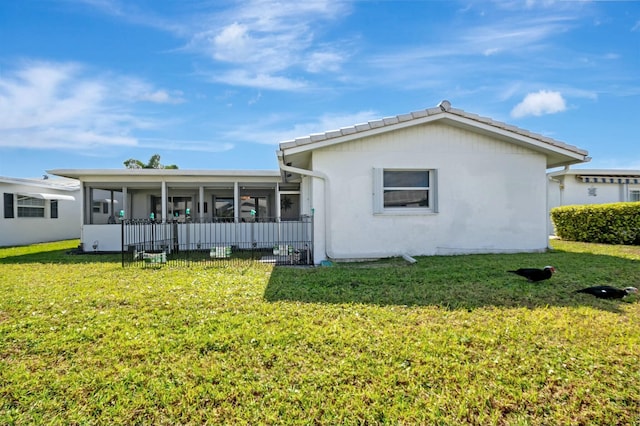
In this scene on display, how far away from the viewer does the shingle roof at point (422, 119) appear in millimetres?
8203

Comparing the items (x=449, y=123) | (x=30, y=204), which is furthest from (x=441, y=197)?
(x=30, y=204)

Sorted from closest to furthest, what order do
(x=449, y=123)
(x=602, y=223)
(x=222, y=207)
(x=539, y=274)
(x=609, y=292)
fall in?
(x=609, y=292) < (x=539, y=274) < (x=449, y=123) < (x=602, y=223) < (x=222, y=207)

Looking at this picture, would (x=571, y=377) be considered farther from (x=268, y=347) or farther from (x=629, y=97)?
(x=629, y=97)

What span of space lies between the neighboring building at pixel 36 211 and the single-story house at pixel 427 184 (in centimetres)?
1587

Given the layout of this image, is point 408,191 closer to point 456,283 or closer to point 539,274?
point 456,283

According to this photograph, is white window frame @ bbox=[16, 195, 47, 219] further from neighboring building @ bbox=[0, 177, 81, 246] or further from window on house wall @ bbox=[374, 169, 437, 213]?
window on house wall @ bbox=[374, 169, 437, 213]

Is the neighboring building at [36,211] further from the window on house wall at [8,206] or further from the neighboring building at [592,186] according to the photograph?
the neighboring building at [592,186]

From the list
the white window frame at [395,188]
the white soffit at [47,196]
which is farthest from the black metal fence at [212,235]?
the white soffit at [47,196]

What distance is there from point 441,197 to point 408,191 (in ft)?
3.08

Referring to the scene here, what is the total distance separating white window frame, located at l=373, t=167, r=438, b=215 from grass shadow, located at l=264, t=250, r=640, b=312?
1.48 m

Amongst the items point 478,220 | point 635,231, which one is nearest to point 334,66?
point 478,220

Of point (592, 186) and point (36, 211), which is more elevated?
point (592, 186)

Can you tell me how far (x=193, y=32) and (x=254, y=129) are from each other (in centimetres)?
602

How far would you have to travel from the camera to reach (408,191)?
924cm
